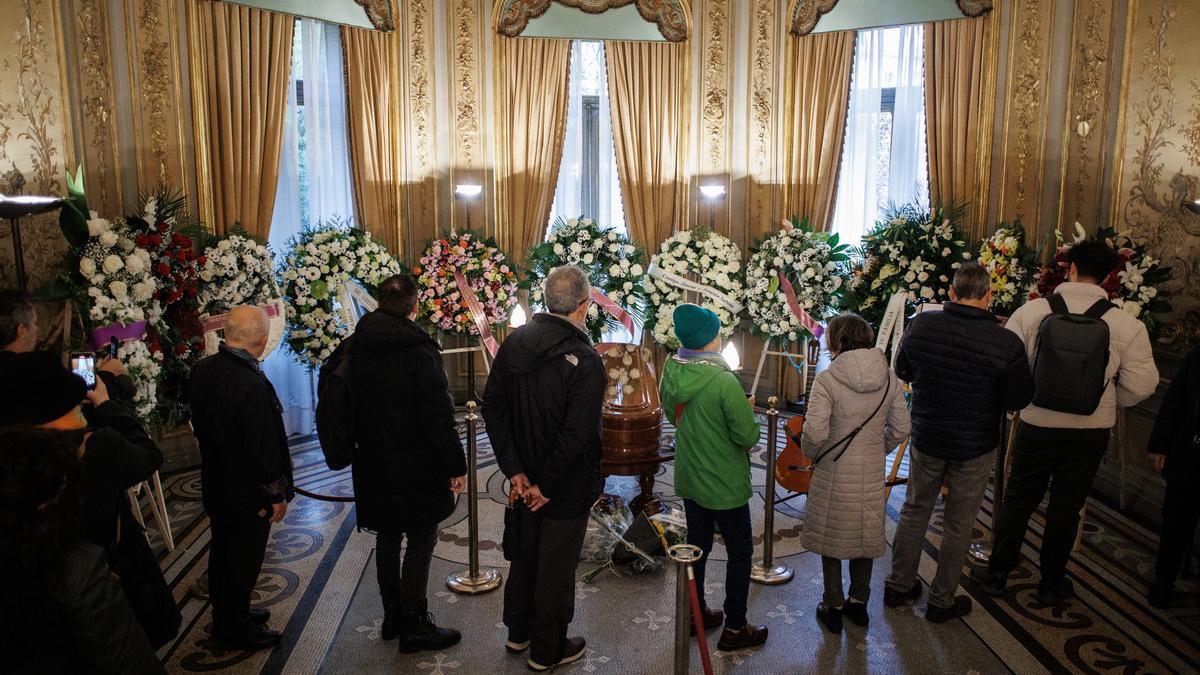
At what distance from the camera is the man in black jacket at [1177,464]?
4023 mm

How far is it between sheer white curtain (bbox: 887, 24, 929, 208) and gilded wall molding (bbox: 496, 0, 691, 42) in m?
2.17

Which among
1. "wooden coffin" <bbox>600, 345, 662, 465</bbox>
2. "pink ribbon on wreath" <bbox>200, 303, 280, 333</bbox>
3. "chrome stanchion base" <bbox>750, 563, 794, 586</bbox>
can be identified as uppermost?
"pink ribbon on wreath" <bbox>200, 303, 280, 333</bbox>

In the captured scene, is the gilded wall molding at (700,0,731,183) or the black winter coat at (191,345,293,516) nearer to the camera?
the black winter coat at (191,345,293,516)

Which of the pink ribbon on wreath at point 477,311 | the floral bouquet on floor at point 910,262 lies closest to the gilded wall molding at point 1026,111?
the floral bouquet on floor at point 910,262

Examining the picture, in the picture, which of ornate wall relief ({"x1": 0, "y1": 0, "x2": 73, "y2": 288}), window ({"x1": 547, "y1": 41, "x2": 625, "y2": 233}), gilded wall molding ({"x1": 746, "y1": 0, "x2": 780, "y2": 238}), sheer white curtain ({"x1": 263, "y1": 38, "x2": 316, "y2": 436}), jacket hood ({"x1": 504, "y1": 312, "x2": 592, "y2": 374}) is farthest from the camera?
window ({"x1": 547, "y1": 41, "x2": 625, "y2": 233})

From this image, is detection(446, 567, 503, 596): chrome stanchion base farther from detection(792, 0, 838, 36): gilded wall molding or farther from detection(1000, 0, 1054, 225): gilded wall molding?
detection(792, 0, 838, 36): gilded wall molding

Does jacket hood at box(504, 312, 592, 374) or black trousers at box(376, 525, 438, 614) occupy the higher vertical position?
jacket hood at box(504, 312, 592, 374)

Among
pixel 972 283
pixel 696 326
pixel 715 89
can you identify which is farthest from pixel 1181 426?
pixel 715 89

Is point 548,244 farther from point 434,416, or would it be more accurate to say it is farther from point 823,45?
point 434,416

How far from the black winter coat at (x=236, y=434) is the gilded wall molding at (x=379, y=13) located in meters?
5.62

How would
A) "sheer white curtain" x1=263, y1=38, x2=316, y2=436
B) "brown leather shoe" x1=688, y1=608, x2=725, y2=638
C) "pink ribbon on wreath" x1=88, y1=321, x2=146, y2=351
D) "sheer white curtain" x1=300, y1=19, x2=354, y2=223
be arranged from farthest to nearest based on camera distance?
"sheer white curtain" x1=300, y1=19, x2=354, y2=223, "sheer white curtain" x1=263, y1=38, x2=316, y2=436, "pink ribbon on wreath" x1=88, y1=321, x2=146, y2=351, "brown leather shoe" x1=688, y1=608, x2=725, y2=638

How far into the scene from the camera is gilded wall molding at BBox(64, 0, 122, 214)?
19.3 feet

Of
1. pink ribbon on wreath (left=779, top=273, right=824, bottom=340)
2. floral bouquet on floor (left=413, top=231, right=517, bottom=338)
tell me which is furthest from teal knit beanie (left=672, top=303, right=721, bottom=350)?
floral bouquet on floor (left=413, top=231, right=517, bottom=338)

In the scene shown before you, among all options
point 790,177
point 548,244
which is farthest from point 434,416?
point 790,177
